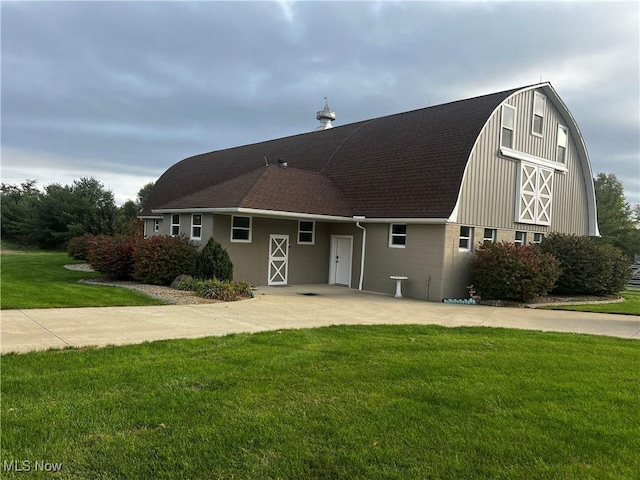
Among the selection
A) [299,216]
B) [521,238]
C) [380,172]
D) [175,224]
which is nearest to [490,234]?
[521,238]

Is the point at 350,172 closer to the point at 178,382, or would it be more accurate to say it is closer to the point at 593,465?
the point at 178,382

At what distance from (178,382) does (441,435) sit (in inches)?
112

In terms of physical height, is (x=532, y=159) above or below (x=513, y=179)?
above

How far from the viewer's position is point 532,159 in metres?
19.8

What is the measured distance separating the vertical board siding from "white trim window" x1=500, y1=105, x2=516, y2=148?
0.28 m

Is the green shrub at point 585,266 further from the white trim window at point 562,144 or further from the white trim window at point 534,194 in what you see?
the white trim window at point 562,144

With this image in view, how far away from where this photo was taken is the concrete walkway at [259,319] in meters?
7.61

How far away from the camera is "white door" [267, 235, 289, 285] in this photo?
60.3ft

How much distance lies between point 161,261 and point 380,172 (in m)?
9.41

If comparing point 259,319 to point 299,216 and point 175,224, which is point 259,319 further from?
point 175,224

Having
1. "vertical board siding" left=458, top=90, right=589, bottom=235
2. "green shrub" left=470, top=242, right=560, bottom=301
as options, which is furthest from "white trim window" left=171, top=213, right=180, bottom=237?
"green shrub" left=470, top=242, right=560, bottom=301

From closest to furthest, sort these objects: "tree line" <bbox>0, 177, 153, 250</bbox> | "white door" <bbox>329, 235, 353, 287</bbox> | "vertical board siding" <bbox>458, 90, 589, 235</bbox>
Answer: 1. "vertical board siding" <bbox>458, 90, 589, 235</bbox>
2. "white door" <bbox>329, 235, 353, 287</bbox>
3. "tree line" <bbox>0, 177, 153, 250</bbox>

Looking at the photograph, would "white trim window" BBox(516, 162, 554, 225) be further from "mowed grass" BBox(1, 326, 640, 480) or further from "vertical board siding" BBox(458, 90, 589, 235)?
"mowed grass" BBox(1, 326, 640, 480)

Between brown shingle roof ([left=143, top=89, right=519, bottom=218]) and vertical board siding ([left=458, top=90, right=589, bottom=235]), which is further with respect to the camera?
vertical board siding ([left=458, top=90, right=589, bottom=235])
